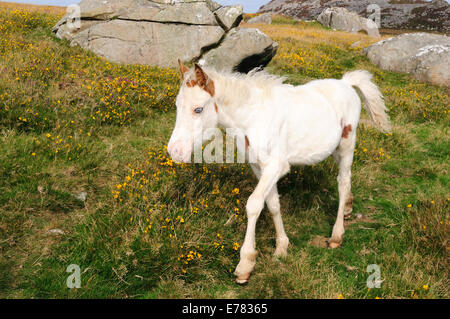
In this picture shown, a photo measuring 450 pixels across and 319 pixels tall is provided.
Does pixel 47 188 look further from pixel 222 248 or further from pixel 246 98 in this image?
pixel 246 98

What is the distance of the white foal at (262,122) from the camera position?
3.52 meters

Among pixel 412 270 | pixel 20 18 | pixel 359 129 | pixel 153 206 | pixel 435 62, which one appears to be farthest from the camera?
pixel 435 62

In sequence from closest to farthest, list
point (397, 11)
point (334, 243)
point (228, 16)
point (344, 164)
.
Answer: point (334, 243), point (344, 164), point (228, 16), point (397, 11)

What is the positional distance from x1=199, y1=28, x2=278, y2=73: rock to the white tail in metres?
6.90

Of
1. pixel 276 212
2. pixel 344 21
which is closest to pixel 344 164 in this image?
pixel 276 212

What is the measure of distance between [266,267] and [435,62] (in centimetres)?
1444

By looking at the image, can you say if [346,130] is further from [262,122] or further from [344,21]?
[344,21]

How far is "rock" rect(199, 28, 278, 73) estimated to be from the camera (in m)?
12.2

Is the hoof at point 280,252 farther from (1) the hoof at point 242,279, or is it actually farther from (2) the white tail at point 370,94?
(2) the white tail at point 370,94

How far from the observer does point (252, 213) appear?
12.1 feet

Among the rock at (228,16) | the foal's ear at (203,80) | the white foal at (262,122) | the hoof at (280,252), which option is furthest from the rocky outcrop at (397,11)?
the foal's ear at (203,80)

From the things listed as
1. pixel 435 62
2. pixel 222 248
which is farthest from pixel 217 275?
pixel 435 62

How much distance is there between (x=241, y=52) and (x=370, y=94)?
7.50 meters

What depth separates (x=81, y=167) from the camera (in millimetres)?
5535
